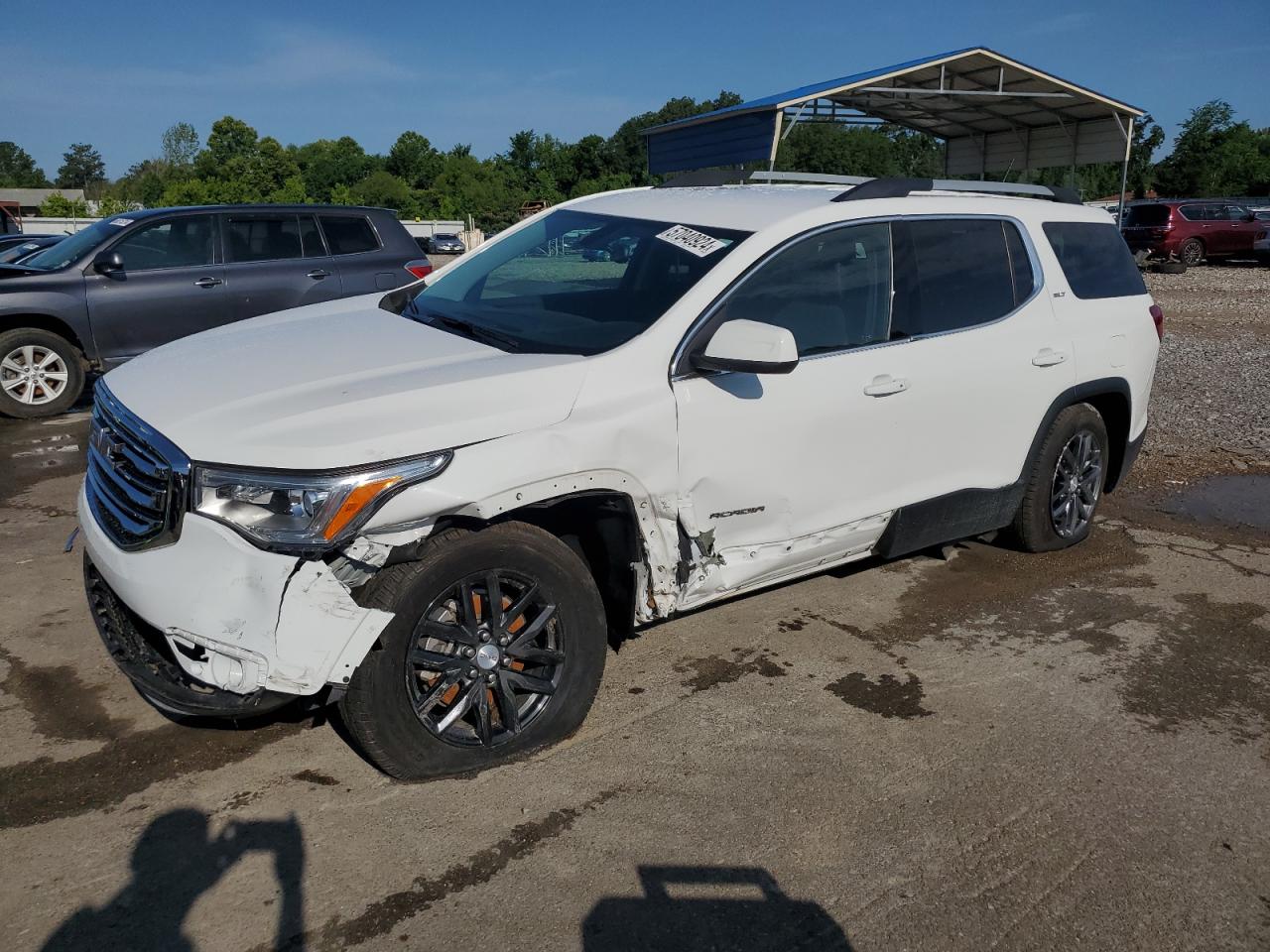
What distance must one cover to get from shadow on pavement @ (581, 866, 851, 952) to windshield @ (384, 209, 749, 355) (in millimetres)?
1732

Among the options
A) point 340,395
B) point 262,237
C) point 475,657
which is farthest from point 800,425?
point 262,237

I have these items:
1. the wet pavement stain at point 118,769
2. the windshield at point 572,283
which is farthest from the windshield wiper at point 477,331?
the wet pavement stain at point 118,769

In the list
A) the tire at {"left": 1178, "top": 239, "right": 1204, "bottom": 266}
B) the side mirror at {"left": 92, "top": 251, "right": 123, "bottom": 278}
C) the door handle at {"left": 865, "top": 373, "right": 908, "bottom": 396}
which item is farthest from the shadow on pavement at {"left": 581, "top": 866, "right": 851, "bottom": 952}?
the tire at {"left": 1178, "top": 239, "right": 1204, "bottom": 266}

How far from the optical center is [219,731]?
3570 millimetres

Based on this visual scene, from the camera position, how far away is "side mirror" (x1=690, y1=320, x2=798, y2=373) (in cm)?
339

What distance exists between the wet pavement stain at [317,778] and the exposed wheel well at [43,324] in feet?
22.7

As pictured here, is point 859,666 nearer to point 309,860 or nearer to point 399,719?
point 399,719

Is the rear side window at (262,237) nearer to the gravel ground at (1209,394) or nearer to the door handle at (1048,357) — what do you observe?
the door handle at (1048,357)

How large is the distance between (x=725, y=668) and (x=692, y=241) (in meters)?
1.70

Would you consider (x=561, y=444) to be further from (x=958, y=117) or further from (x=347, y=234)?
(x=958, y=117)

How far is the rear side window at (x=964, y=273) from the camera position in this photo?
441cm

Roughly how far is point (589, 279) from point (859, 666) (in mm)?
1950

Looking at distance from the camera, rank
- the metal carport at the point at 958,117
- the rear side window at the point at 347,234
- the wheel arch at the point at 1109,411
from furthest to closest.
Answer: the metal carport at the point at 958,117, the rear side window at the point at 347,234, the wheel arch at the point at 1109,411

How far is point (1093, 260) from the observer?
17.3ft
